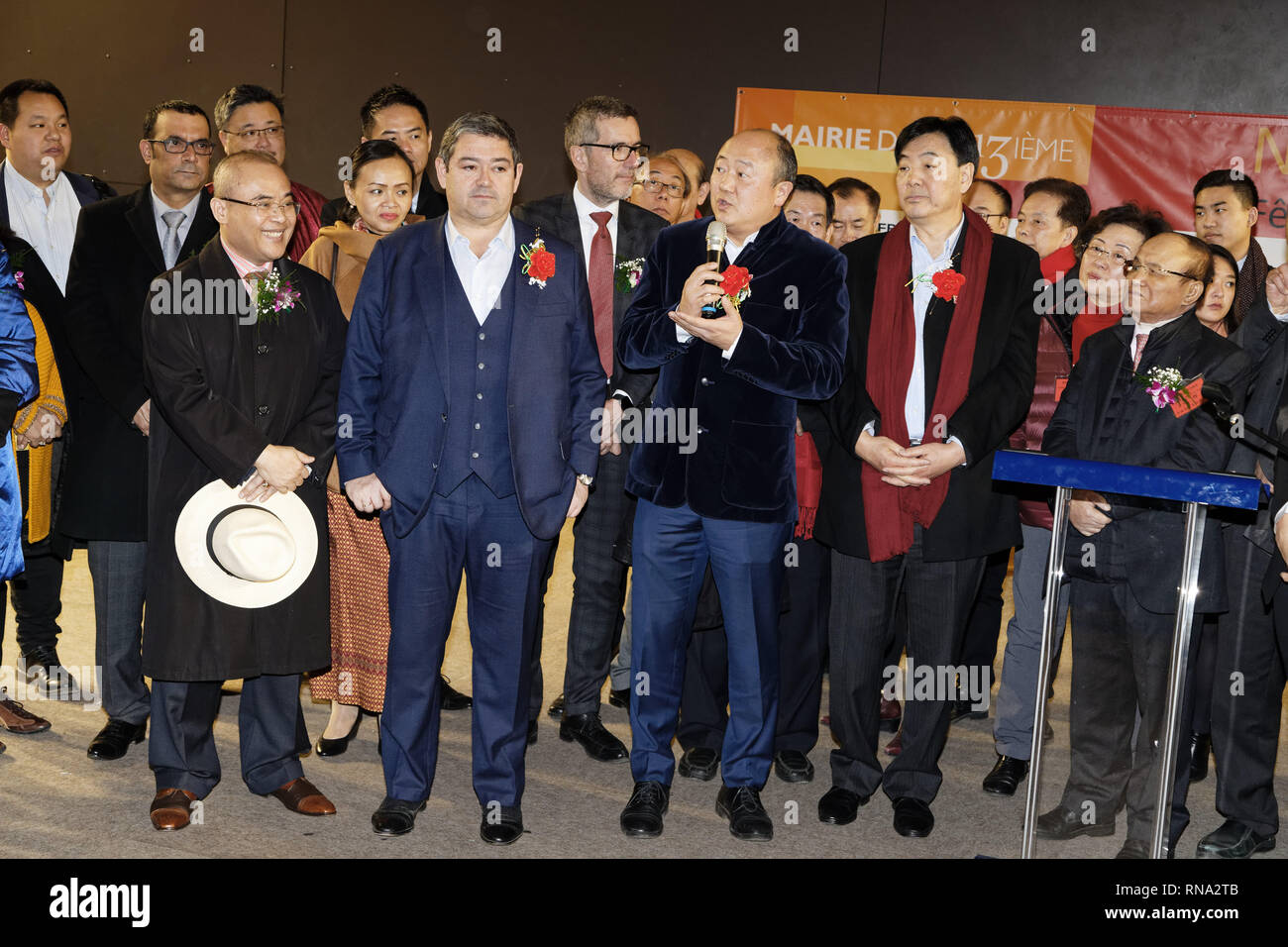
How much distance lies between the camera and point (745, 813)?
11.5ft

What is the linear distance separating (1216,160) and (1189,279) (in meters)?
5.34

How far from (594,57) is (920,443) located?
567cm

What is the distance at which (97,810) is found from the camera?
3.45 m

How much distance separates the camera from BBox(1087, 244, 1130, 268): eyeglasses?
399 centimetres

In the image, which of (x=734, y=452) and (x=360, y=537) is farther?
(x=360, y=537)

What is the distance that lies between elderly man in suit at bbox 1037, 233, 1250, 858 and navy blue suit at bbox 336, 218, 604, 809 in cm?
139

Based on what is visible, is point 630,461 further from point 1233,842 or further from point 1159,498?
point 1233,842

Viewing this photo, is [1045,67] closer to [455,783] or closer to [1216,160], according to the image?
[1216,160]

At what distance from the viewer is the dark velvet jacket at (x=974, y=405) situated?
3572 millimetres

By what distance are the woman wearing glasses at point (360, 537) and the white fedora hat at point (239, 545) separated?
0.49m

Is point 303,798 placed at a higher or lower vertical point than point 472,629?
lower

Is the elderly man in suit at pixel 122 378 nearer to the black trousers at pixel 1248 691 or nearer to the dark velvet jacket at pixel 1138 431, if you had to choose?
the dark velvet jacket at pixel 1138 431

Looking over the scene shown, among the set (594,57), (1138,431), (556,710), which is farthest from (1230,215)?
(594,57)

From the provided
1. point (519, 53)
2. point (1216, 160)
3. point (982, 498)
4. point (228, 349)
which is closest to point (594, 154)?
point (228, 349)
